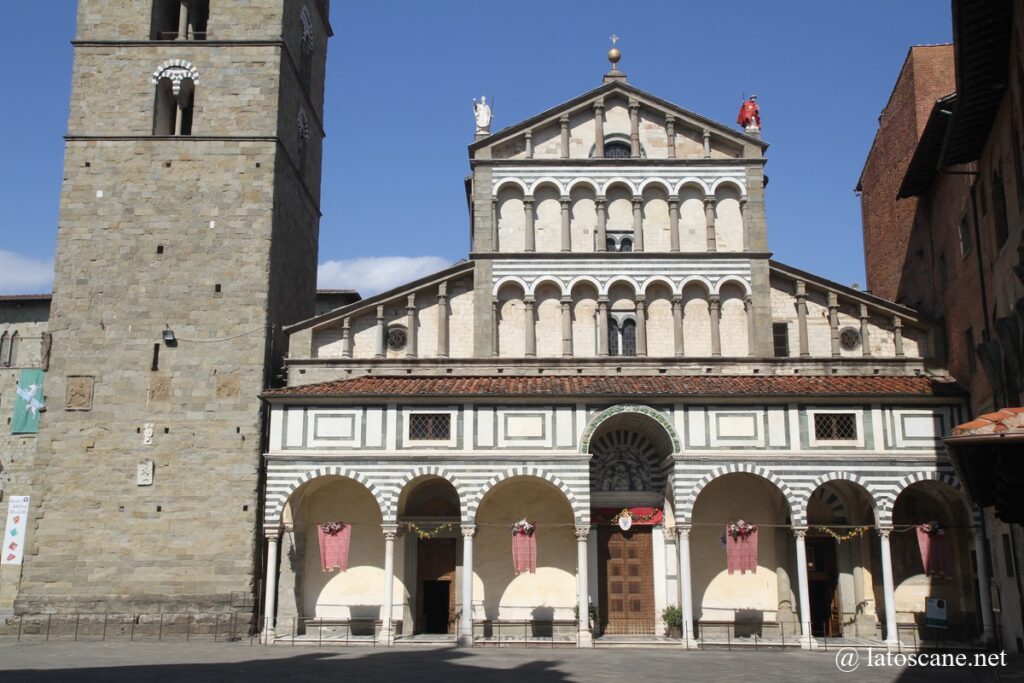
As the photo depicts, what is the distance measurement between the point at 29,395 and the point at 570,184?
76.1 ft

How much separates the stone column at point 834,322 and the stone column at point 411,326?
1226cm

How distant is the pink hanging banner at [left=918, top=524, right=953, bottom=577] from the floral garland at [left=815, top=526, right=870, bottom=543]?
4.59ft

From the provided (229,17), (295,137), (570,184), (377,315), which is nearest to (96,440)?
(377,315)

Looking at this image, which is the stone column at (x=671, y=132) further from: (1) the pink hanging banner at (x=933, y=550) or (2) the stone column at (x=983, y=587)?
(2) the stone column at (x=983, y=587)

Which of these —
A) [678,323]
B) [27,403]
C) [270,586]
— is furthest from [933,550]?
[27,403]

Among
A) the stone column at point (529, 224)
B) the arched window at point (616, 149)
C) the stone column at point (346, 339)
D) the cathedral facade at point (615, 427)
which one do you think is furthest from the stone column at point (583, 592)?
the arched window at point (616, 149)

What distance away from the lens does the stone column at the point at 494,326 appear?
93.1ft

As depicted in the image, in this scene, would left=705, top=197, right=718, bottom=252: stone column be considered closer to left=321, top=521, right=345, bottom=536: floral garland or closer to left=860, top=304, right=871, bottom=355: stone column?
left=860, top=304, right=871, bottom=355: stone column

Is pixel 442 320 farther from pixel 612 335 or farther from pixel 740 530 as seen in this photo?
pixel 740 530

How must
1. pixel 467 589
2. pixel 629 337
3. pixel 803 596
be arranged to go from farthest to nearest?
pixel 629 337 < pixel 467 589 < pixel 803 596

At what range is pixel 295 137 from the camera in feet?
104

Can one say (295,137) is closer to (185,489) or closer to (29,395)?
(185,489)

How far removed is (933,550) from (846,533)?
2.50 metres

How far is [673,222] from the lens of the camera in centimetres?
2930
